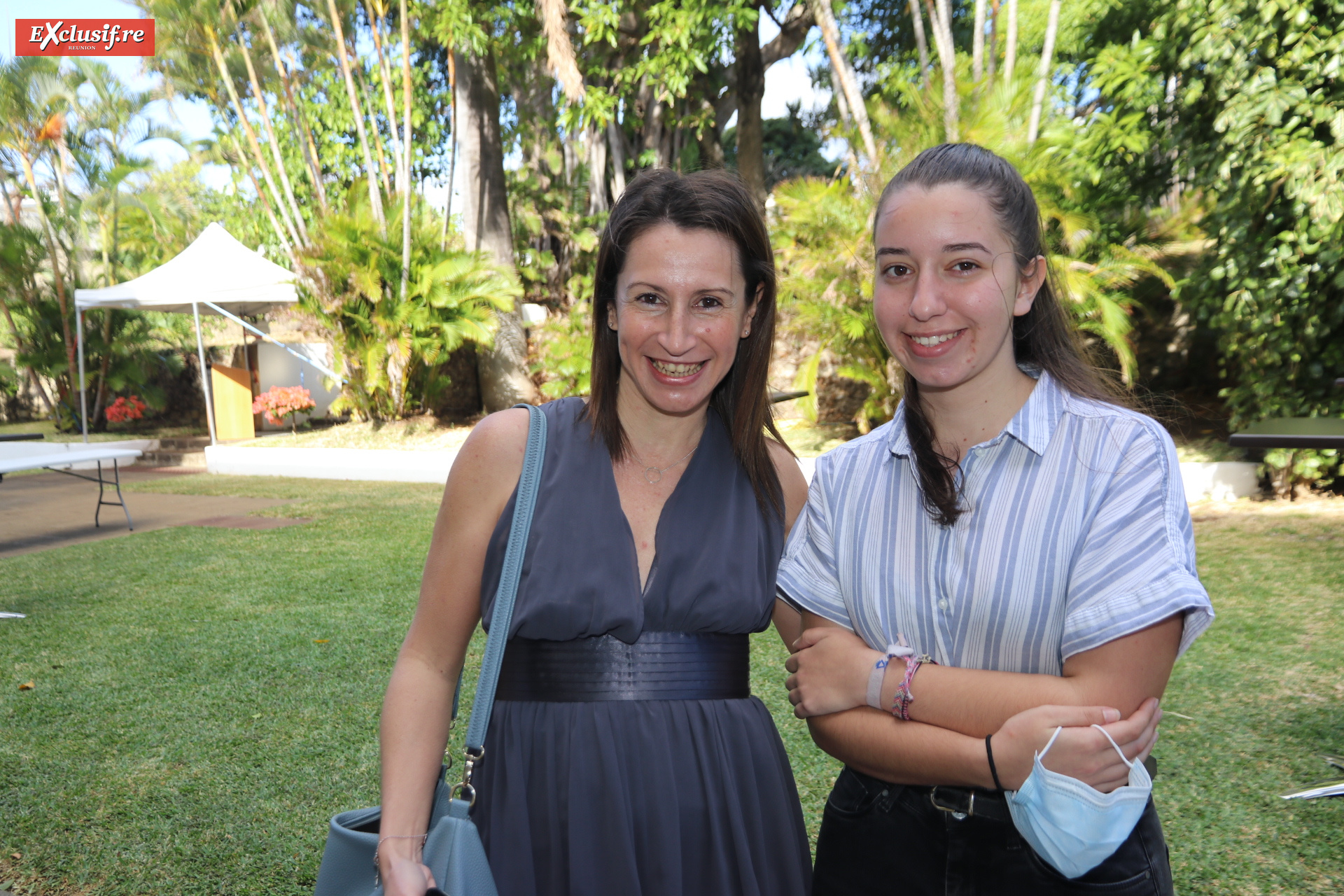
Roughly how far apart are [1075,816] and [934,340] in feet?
2.29

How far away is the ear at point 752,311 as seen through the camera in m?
1.92

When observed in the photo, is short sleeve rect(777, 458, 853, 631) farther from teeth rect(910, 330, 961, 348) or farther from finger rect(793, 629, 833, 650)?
teeth rect(910, 330, 961, 348)

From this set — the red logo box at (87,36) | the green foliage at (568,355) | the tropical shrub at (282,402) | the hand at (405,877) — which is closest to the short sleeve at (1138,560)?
the hand at (405,877)

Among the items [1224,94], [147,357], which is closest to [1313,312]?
[1224,94]

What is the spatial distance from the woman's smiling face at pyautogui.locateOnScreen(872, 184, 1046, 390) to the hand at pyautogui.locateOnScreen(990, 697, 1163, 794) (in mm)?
515

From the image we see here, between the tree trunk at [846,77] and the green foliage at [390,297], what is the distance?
5867 millimetres

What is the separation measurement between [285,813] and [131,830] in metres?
0.51

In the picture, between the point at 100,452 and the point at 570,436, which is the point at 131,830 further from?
the point at 100,452

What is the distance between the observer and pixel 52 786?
3730 millimetres

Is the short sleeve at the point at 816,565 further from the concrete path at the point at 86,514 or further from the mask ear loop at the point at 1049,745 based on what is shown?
the concrete path at the point at 86,514

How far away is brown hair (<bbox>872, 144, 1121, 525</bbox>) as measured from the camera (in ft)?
4.88

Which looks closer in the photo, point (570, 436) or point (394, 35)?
point (570, 436)

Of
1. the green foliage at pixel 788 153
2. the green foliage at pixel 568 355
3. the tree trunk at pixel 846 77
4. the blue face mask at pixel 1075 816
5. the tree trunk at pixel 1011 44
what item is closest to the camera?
the blue face mask at pixel 1075 816

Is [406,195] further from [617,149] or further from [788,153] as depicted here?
[788,153]
